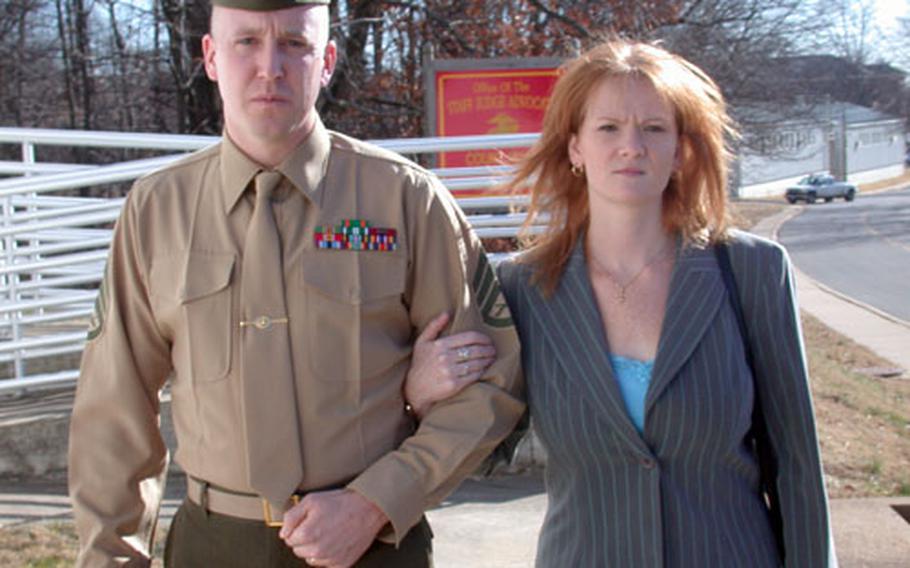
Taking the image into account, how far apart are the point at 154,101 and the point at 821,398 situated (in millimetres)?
7519

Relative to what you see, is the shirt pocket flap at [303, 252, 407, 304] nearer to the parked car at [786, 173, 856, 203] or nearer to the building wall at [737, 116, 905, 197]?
the building wall at [737, 116, 905, 197]

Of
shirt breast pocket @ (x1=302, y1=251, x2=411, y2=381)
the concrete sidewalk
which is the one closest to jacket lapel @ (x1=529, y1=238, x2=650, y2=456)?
shirt breast pocket @ (x1=302, y1=251, x2=411, y2=381)

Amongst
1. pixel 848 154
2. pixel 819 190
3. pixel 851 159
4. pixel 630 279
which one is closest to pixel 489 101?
pixel 630 279

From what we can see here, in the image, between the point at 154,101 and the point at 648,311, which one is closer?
the point at 648,311

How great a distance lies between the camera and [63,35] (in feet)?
43.1

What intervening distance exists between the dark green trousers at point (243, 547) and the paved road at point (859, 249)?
15.4 metres

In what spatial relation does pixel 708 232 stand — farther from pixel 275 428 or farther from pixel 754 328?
pixel 275 428

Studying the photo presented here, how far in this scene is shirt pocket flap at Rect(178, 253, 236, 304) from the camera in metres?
2.36

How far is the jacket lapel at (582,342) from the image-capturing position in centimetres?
247

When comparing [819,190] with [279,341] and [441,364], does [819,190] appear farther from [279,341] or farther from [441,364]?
[279,341]

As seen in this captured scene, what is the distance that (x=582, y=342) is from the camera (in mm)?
2568

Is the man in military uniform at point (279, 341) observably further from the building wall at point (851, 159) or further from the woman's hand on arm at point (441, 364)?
the building wall at point (851, 159)

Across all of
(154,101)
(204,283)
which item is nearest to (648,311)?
(204,283)

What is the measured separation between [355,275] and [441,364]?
0.26 meters
